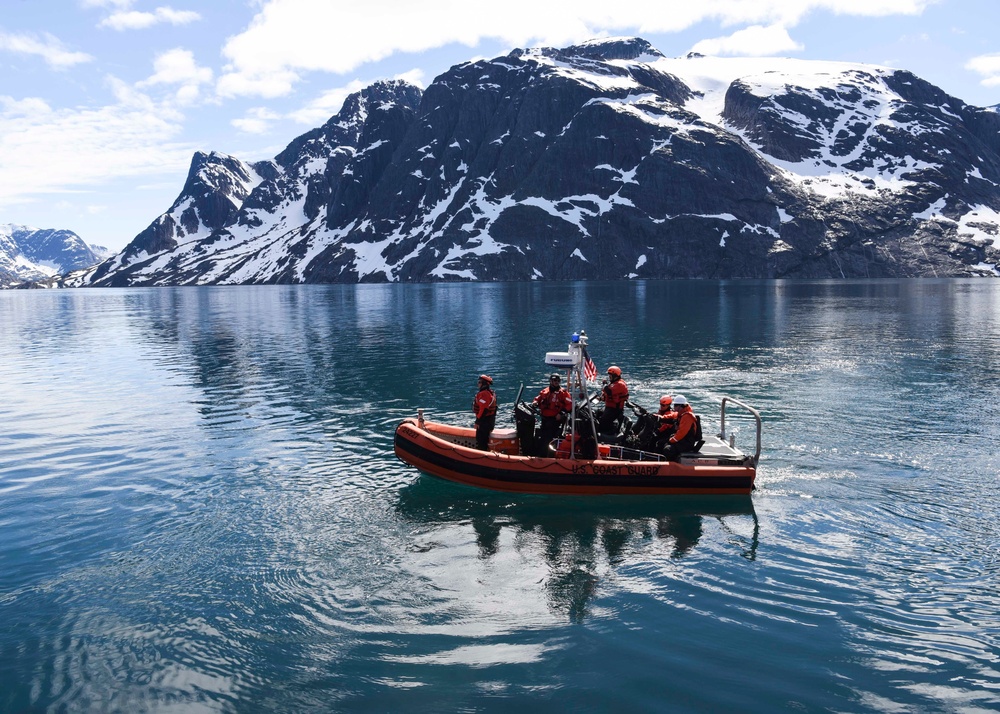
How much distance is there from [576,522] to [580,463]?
1.90 metres

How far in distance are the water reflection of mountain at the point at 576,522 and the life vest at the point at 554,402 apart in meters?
2.50

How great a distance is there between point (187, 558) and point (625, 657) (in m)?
9.86

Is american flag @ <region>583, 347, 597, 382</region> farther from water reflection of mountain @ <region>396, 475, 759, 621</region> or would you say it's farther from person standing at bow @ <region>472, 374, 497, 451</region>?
water reflection of mountain @ <region>396, 475, 759, 621</region>

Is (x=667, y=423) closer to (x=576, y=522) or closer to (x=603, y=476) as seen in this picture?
(x=603, y=476)

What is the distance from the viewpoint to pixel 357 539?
15539 mm

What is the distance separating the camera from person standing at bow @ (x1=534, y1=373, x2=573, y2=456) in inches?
750

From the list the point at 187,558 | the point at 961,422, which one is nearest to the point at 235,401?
the point at 187,558

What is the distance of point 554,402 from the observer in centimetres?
1909

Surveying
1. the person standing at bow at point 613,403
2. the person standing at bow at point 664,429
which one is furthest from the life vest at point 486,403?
the person standing at bow at point 664,429

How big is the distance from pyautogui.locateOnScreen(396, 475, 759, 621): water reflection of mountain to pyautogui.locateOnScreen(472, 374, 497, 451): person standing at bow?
1528 millimetres

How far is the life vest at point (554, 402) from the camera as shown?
1902 centimetres

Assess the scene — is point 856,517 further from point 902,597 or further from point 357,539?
point 357,539

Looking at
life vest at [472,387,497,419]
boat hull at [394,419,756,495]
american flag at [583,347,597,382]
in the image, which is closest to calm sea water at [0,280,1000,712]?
boat hull at [394,419,756,495]

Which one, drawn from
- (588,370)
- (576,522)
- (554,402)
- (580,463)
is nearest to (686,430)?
(580,463)
